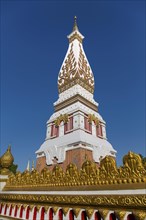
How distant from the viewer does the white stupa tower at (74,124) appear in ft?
37.6

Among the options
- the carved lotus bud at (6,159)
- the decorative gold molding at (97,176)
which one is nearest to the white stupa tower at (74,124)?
the carved lotus bud at (6,159)

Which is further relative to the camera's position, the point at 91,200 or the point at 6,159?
the point at 6,159

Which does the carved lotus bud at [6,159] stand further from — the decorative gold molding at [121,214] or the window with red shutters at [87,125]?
the window with red shutters at [87,125]

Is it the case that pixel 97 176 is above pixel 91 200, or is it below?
above

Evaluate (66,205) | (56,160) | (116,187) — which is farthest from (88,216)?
(56,160)

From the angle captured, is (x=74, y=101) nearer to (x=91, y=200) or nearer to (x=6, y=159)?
(x=6, y=159)

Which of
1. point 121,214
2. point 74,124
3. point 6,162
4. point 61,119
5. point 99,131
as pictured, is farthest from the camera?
point 99,131

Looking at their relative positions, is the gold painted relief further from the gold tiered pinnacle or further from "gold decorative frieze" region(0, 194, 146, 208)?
"gold decorative frieze" region(0, 194, 146, 208)

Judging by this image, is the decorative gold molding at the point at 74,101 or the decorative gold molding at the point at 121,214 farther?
the decorative gold molding at the point at 74,101

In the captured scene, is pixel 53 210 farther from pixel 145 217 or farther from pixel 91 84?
pixel 91 84

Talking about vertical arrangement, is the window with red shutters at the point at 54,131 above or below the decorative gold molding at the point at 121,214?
above

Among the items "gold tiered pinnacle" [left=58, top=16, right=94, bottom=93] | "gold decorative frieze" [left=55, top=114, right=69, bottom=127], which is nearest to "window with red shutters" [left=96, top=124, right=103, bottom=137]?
"gold decorative frieze" [left=55, top=114, right=69, bottom=127]

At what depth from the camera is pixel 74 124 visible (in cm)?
1262

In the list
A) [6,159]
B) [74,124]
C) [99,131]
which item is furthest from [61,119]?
[6,159]
